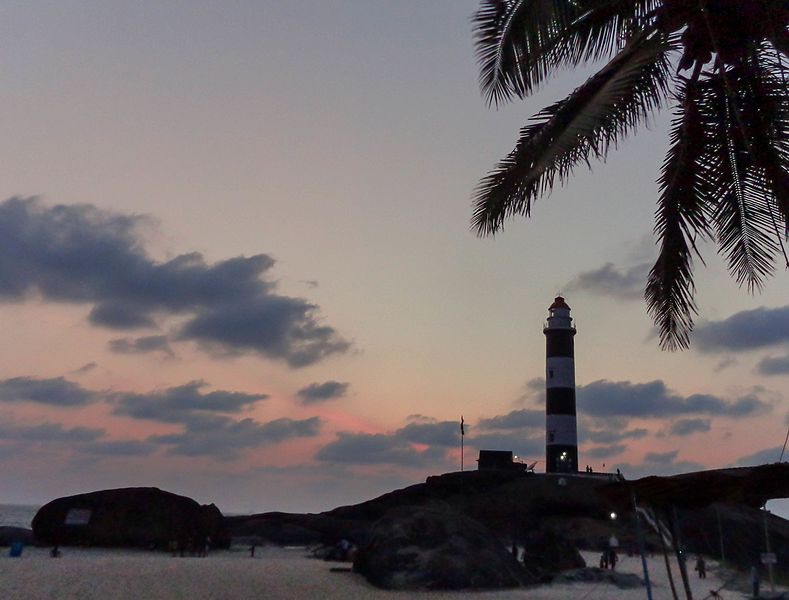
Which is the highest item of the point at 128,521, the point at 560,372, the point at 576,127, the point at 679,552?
the point at 560,372

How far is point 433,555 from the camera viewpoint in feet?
73.6

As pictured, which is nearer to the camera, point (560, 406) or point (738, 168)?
point (738, 168)

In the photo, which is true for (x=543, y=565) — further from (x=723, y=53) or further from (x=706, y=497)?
(x=723, y=53)

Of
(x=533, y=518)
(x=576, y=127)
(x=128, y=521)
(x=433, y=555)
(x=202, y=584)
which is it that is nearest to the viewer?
(x=576, y=127)

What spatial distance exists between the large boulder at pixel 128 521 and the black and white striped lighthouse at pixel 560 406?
23859mm

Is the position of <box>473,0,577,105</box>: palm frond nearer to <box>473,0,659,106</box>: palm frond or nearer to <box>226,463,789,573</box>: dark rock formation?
<box>473,0,659,106</box>: palm frond

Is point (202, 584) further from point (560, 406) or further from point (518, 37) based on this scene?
point (560, 406)

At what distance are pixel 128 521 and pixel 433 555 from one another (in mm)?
21237

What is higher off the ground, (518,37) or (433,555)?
(518,37)

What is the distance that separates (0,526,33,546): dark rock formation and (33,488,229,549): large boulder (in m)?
0.78

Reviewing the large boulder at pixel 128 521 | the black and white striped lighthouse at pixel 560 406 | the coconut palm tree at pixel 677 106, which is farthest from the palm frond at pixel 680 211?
the black and white striped lighthouse at pixel 560 406

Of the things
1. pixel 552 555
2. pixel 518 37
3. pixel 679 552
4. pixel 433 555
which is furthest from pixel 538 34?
pixel 552 555

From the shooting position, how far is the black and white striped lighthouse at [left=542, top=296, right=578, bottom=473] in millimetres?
51094

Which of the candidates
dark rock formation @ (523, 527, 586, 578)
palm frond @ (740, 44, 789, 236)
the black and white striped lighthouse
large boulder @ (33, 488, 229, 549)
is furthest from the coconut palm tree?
the black and white striped lighthouse
